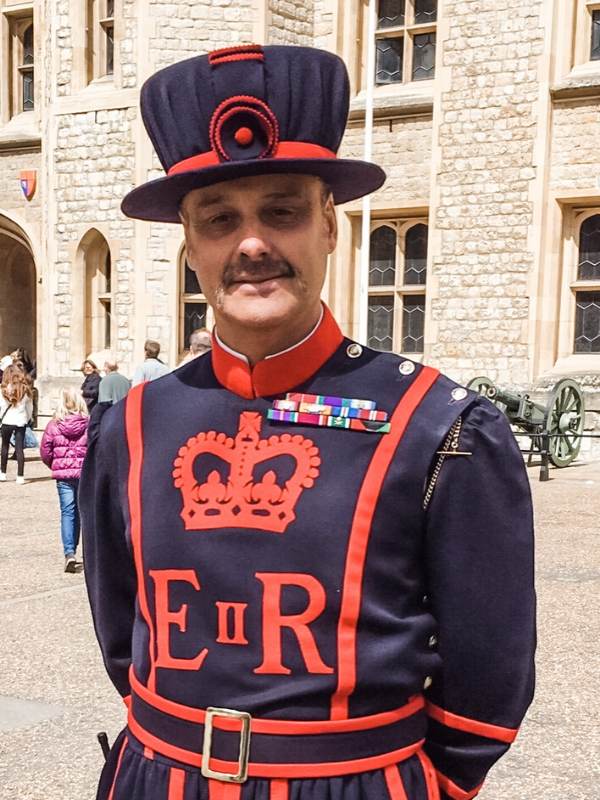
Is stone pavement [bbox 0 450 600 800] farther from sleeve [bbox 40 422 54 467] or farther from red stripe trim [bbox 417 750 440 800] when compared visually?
red stripe trim [bbox 417 750 440 800]

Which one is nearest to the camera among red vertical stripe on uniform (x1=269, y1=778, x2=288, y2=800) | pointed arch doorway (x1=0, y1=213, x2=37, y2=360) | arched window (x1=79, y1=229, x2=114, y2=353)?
red vertical stripe on uniform (x1=269, y1=778, x2=288, y2=800)

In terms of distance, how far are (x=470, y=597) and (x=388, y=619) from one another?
13 cm

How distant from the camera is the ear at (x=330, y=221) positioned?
145 centimetres

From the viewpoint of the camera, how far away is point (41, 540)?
681cm

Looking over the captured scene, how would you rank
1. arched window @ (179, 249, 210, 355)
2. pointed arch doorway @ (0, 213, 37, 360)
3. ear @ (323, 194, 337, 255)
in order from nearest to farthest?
1. ear @ (323, 194, 337, 255)
2. arched window @ (179, 249, 210, 355)
3. pointed arch doorway @ (0, 213, 37, 360)

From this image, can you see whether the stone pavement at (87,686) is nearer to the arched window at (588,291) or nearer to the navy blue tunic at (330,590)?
the navy blue tunic at (330,590)

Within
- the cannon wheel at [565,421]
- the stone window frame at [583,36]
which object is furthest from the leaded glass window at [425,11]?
the cannon wheel at [565,421]

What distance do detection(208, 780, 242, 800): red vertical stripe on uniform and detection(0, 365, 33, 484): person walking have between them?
29.4 ft

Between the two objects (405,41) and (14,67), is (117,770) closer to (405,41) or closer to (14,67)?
(405,41)

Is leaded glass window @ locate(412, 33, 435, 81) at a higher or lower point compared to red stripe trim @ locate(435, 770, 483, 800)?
higher

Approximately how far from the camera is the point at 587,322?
38.4 ft

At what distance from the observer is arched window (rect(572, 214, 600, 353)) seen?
11656 millimetres

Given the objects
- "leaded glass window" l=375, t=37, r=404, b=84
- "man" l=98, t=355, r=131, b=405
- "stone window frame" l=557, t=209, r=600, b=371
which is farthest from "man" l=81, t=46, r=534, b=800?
"leaded glass window" l=375, t=37, r=404, b=84

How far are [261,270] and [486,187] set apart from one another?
1098cm
